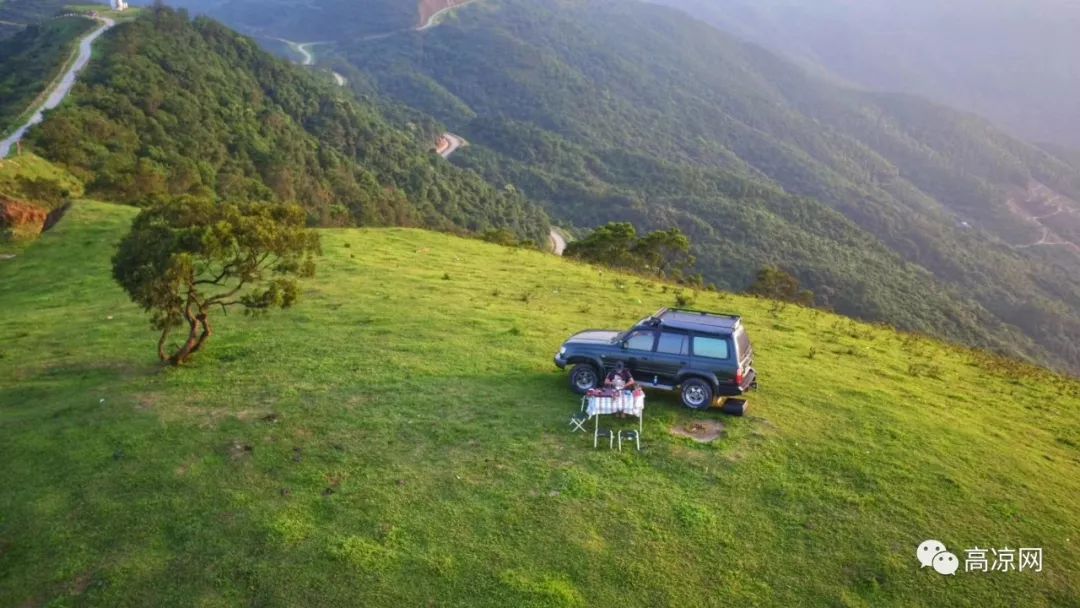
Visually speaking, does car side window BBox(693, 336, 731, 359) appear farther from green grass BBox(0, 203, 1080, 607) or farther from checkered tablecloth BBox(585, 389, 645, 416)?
checkered tablecloth BBox(585, 389, 645, 416)

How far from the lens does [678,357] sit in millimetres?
14234

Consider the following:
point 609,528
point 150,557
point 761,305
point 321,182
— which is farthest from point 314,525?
point 321,182

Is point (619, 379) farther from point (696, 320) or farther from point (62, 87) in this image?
point (62, 87)

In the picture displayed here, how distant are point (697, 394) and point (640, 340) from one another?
1.69 metres

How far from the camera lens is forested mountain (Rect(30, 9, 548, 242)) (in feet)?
159

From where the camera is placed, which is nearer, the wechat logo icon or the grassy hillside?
the wechat logo icon

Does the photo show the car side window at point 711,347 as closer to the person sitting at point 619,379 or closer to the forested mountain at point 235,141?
the person sitting at point 619,379

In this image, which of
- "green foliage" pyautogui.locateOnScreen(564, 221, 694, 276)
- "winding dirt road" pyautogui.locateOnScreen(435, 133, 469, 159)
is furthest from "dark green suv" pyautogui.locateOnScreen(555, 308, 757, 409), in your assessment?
"winding dirt road" pyautogui.locateOnScreen(435, 133, 469, 159)

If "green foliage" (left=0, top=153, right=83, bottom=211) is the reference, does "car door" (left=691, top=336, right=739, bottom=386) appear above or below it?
below

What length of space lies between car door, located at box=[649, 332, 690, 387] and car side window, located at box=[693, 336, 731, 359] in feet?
0.62

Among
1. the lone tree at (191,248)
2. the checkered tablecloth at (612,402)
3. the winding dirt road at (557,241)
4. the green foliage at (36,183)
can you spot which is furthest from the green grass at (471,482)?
the winding dirt road at (557,241)

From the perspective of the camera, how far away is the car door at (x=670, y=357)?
1423 cm

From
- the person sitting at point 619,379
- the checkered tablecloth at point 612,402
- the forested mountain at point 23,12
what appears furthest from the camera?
the forested mountain at point 23,12

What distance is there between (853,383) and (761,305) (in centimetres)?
1154
